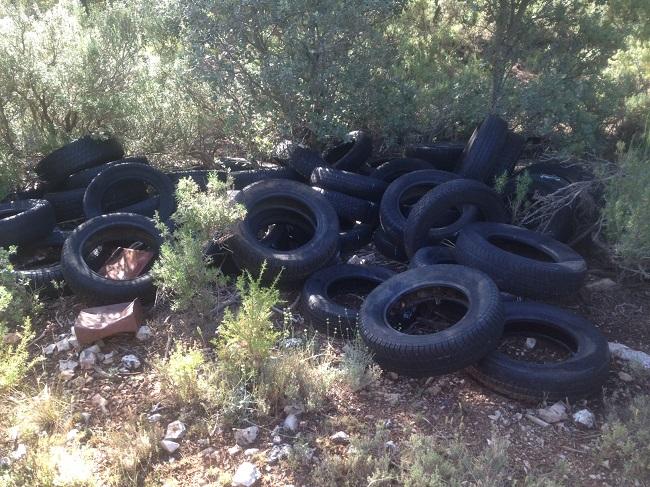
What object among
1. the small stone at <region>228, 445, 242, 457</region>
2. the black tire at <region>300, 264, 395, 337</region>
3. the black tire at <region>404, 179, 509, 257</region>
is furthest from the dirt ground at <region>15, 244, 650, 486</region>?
the black tire at <region>404, 179, 509, 257</region>

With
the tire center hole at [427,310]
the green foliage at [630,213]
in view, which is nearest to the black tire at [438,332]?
the tire center hole at [427,310]

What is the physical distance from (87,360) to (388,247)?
117 inches

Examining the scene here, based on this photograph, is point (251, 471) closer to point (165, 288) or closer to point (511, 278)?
point (165, 288)

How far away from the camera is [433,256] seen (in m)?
5.44

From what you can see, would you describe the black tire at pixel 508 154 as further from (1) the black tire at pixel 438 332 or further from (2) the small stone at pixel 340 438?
(2) the small stone at pixel 340 438

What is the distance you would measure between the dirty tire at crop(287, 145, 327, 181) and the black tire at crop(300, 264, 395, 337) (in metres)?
1.70

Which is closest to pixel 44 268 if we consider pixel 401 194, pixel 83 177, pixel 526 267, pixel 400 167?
pixel 83 177

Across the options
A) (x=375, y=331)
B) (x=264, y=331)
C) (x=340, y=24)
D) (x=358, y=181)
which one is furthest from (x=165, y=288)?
(x=340, y=24)

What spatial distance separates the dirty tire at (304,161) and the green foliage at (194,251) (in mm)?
1682

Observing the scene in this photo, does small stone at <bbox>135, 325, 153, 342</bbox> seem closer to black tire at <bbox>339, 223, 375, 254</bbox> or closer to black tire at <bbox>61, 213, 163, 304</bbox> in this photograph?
black tire at <bbox>61, 213, 163, 304</bbox>

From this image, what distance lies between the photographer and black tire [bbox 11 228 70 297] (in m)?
5.43

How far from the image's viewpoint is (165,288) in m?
5.07

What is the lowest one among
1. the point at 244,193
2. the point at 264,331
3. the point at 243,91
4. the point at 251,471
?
the point at 251,471

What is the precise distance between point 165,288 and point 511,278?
9.34ft
